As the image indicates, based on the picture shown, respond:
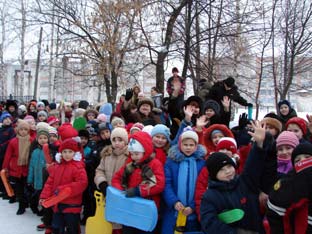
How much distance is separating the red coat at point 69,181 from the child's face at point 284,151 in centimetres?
239

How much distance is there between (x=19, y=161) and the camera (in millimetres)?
6562

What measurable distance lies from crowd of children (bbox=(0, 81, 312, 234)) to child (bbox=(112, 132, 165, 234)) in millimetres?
10

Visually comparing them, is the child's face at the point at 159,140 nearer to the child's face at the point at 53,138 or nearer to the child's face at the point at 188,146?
the child's face at the point at 188,146

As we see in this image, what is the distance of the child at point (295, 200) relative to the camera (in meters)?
2.59

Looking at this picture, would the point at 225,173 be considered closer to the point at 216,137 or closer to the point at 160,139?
the point at 216,137

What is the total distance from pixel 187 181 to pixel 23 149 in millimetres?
3890

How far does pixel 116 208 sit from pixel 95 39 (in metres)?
9.23

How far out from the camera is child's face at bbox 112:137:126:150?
4.64 m

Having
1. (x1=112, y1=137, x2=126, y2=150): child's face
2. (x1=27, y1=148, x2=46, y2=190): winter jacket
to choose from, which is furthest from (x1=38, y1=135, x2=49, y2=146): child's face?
(x1=112, y1=137, x2=126, y2=150): child's face

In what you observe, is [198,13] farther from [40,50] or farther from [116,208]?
[40,50]

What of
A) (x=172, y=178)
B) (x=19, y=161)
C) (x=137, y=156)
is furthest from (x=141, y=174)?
(x=19, y=161)

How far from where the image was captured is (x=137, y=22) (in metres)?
10.8

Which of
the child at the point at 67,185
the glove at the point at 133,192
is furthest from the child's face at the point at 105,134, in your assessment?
the glove at the point at 133,192

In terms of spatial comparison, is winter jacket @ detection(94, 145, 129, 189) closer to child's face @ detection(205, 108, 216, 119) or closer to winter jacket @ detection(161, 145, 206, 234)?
winter jacket @ detection(161, 145, 206, 234)
